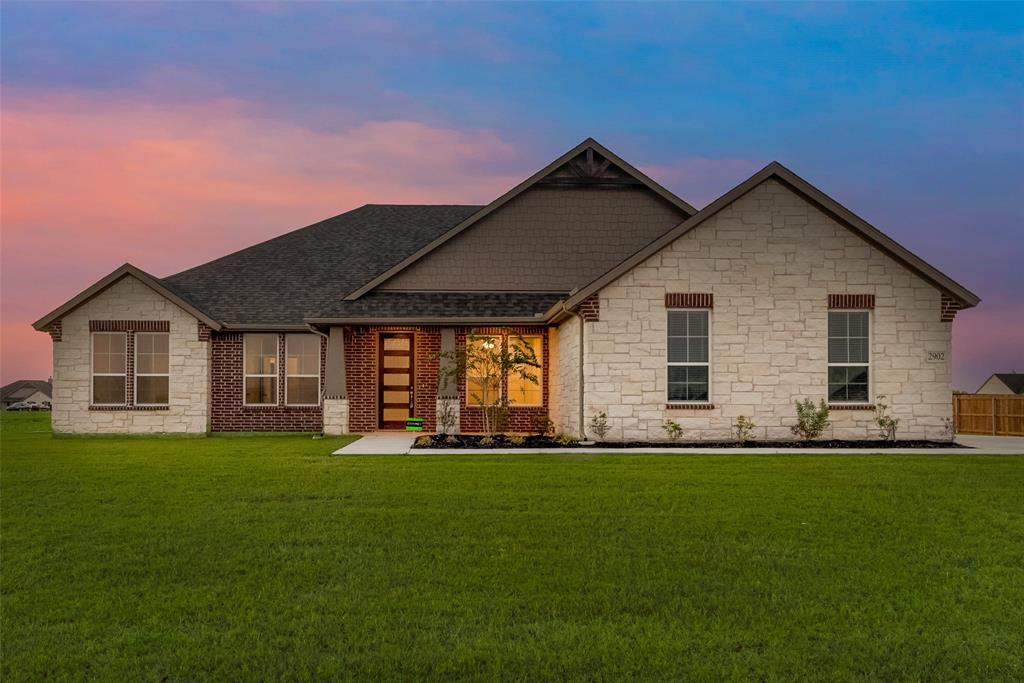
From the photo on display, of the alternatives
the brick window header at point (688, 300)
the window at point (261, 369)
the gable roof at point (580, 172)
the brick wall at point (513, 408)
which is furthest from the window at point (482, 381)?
the window at point (261, 369)

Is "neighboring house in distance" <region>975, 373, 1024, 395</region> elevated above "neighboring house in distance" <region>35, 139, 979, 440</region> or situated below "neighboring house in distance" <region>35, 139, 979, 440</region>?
below

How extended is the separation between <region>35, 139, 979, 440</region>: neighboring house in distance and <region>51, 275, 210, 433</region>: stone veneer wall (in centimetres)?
5

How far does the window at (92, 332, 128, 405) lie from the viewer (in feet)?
75.5

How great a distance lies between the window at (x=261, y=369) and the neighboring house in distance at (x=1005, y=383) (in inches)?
1837

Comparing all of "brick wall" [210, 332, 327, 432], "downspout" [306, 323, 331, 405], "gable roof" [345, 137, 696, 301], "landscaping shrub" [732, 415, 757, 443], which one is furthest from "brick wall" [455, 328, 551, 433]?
"landscaping shrub" [732, 415, 757, 443]

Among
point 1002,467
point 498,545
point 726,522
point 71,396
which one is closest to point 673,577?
point 498,545

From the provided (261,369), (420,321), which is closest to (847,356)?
(420,321)

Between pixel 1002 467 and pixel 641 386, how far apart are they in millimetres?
6838

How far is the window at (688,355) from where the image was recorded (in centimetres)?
1881

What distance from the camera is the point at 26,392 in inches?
3570

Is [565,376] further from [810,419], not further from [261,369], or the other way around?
[261,369]

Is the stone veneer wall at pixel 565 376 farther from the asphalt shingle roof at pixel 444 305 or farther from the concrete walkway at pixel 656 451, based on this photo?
the concrete walkway at pixel 656 451

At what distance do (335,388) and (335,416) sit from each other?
708mm

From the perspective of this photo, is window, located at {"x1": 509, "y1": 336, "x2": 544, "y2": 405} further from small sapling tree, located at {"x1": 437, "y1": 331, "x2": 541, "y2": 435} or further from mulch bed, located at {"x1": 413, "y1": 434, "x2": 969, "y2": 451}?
mulch bed, located at {"x1": 413, "y1": 434, "x2": 969, "y2": 451}
